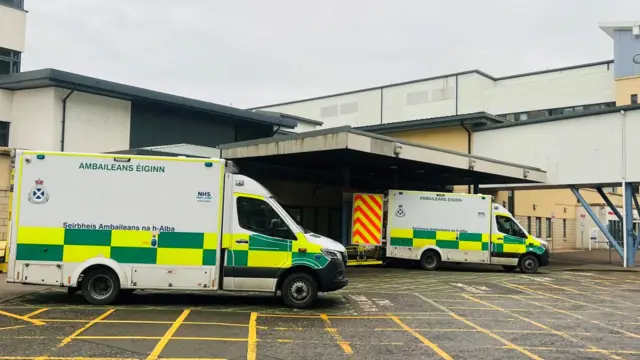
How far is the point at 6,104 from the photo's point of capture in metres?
20.0

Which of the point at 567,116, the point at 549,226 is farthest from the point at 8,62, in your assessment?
the point at 549,226

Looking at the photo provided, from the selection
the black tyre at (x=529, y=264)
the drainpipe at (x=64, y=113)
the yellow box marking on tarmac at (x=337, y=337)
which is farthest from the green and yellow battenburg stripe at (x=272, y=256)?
the black tyre at (x=529, y=264)

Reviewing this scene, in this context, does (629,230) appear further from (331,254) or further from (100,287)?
(100,287)

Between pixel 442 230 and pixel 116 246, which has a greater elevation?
pixel 442 230

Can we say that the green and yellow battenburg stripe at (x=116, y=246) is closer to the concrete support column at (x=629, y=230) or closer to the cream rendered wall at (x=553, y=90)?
the concrete support column at (x=629, y=230)

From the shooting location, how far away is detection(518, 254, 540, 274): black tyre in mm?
19812

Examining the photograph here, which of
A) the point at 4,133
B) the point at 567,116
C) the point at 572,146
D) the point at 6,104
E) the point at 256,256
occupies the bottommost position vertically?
the point at 256,256

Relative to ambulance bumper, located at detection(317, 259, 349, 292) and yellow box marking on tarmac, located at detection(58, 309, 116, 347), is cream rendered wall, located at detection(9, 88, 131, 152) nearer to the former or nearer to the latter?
yellow box marking on tarmac, located at detection(58, 309, 116, 347)

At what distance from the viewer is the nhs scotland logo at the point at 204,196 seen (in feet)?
33.7

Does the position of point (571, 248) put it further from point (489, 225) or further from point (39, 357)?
point (39, 357)

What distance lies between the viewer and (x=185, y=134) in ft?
76.7

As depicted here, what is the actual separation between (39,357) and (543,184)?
23528mm

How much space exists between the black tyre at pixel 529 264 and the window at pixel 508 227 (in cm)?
76

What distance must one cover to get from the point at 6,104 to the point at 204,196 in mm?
13489
